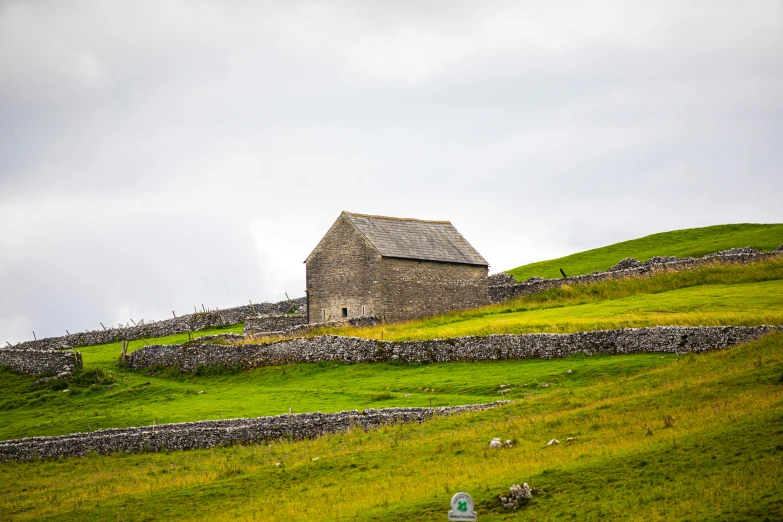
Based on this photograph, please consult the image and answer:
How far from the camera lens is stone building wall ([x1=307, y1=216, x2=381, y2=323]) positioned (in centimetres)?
5528

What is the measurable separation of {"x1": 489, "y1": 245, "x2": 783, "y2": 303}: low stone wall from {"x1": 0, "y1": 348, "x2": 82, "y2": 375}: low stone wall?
26.4m

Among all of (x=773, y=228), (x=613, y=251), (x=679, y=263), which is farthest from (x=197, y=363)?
(x=773, y=228)

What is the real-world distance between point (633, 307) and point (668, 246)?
2847cm

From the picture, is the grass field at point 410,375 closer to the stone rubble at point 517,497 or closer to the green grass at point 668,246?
the green grass at point 668,246

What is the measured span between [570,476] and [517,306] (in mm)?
33742

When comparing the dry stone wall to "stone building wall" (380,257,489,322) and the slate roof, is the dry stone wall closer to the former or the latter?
"stone building wall" (380,257,489,322)

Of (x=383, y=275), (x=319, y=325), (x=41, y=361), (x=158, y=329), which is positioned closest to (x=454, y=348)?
(x=319, y=325)

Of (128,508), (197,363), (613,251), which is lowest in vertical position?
(128,508)

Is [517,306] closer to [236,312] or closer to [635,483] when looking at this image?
[236,312]

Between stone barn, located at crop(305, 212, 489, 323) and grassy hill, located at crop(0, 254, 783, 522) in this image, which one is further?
stone barn, located at crop(305, 212, 489, 323)

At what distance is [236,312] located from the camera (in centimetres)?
6531

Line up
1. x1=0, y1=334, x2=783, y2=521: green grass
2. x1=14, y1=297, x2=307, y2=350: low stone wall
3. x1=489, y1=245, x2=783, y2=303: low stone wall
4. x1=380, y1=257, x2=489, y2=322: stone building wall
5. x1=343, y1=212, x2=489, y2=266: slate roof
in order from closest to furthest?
1. x1=0, y1=334, x2=783, y2=521: green grass
2. x1=489, y1=245, x2=783, y2=303: low stone wall
3. x1=380, y1=257, x2=489, y2=322: stone building wall
4. x1=343, y1=212, x2=489, y2=266: slate roof
5. x1=14, y1=297, x2=307, y2=350: low stone wall

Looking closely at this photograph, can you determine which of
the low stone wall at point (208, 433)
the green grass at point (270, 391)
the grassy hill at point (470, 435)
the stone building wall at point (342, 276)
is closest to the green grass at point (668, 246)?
the grassy hill at point (470, 435)

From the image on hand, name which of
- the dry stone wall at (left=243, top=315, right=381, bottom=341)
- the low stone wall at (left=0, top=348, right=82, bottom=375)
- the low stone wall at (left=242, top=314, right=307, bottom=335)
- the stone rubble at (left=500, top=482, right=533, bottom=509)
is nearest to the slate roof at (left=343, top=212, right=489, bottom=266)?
the dry stone wall at (left=243, top=315, right=381, bottom=341)
